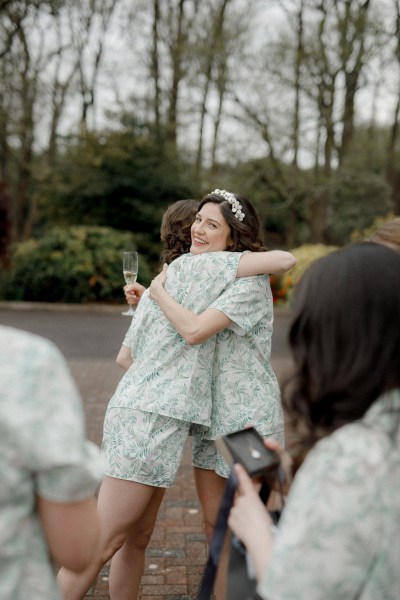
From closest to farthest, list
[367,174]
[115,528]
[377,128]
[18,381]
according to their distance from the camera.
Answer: [18,381] → [115,528] → [367,174] → [377,128]

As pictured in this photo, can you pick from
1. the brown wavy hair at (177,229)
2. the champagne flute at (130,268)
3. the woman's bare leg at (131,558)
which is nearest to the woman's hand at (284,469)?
the woman's bare leg at (131,558)

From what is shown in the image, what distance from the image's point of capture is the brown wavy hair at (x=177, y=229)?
3.03 metres

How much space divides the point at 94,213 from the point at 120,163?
59.4 inches

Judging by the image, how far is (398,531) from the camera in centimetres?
123

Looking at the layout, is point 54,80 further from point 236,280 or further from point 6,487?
point 6,487

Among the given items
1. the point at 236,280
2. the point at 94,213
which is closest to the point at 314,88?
the point at 94,213

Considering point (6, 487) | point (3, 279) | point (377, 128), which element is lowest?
point (3, 279)

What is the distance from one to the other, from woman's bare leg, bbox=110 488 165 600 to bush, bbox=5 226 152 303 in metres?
12.5

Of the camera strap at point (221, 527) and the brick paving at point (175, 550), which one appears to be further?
the brick paving at point (175, 550)

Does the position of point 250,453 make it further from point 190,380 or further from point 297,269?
point 297,269

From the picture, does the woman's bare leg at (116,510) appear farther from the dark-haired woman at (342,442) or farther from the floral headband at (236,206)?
the floral headband at (236,206)

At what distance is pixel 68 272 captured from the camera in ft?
49.8

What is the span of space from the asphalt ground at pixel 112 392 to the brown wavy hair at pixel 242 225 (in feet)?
2.13

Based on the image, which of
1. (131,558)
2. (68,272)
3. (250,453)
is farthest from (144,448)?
(68,272)
